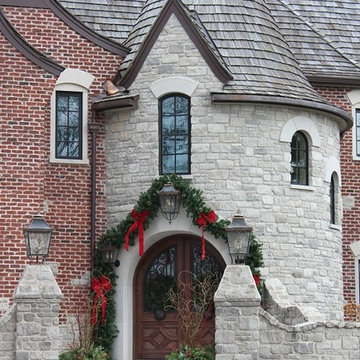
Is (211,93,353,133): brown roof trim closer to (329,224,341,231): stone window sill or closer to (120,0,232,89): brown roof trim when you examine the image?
(120,0,232,89): brown roof trim

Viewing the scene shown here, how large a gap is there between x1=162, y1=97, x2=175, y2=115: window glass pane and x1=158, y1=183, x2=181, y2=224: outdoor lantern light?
5.56ft

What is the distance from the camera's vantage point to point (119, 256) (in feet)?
89.5

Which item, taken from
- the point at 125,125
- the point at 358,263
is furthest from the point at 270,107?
the point at 358,263

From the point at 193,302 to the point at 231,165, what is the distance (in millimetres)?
2752

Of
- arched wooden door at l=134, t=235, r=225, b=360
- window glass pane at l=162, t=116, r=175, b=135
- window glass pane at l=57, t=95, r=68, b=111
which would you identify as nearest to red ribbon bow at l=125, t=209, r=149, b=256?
arched wooden door at l=134, t=235, r=225, b=360

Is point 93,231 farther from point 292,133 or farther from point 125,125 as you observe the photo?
point 292,133

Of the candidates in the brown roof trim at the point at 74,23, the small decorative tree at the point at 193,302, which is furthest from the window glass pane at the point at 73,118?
the small decorative tree at the point at 193,302

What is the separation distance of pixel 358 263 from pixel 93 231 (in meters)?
6.84

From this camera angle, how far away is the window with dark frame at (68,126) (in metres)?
27.9

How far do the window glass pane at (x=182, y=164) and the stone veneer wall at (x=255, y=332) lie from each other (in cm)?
427

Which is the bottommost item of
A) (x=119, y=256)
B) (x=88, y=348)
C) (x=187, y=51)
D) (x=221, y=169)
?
(x=88, y=348)

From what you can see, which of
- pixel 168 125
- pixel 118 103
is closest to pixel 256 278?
pixel 168 125

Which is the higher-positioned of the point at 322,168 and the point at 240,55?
the point at 240,55

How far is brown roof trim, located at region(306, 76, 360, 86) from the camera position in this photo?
30.9m
